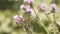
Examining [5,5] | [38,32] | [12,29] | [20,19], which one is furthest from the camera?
[5,5]

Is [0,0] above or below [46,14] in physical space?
above

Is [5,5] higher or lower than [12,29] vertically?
higher

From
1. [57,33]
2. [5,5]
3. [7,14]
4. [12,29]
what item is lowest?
[57,33]

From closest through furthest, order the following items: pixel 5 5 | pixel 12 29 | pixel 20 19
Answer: pixel 20 19 → pixel 12 29 → pixel 5 5

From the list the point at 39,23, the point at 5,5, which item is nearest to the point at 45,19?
the point at 39,23

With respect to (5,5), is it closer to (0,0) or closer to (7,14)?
(0,0)

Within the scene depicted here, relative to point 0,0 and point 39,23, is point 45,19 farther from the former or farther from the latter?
point 0,0

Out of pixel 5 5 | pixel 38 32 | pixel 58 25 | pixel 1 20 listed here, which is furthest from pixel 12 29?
pixel 58 25

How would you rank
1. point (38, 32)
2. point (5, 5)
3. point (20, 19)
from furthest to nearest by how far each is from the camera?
point (5, 5) → point (38, 32) → point (20, 19)

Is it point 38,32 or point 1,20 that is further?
point 1,20
